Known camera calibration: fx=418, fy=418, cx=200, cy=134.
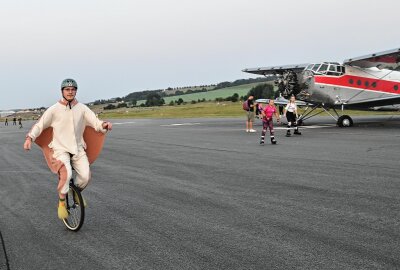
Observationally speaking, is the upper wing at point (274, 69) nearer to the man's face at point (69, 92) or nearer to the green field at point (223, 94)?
the man's face at point (69, 92)

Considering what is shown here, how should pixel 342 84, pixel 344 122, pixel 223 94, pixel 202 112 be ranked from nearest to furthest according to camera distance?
pixel 342 84 < pixel 344 122 < pixel 202 112 < pixel 223 94

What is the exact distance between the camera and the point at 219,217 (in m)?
5.89

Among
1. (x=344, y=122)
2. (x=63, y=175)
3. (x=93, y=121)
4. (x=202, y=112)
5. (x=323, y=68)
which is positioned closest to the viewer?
(x=63, y=175)

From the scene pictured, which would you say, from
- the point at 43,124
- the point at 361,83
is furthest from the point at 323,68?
the point at 43,124

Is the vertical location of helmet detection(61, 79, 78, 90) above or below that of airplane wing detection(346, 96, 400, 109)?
above

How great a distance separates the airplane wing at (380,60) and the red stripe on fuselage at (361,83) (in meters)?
0.75

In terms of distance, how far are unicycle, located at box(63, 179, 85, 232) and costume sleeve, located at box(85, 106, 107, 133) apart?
0.85m

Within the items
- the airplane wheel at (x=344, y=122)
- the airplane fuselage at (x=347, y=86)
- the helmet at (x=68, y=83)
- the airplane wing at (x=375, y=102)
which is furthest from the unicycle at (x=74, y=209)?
the airplane wheel at (x=344, y=122)

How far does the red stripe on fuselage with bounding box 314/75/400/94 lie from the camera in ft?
72.7

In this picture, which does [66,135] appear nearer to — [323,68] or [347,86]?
[323,68]

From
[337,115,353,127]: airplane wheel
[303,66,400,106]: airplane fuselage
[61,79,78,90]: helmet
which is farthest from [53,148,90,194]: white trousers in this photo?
[337,115,353,127]: airplane wheel

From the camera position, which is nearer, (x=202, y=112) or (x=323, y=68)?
(x=323, y=68)

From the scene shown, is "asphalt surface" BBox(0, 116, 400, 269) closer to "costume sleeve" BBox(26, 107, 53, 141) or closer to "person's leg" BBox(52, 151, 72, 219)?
"person's leg" BBox(52, 151, 72, 219)

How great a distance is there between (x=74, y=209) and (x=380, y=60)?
19644 millimetres
